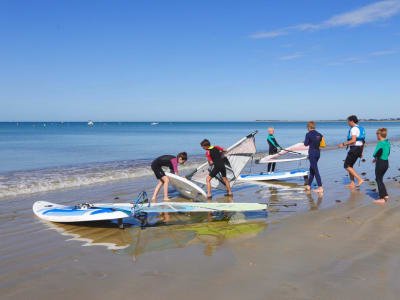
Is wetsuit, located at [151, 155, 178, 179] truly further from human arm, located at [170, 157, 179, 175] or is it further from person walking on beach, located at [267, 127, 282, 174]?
person walking on beach, located at [267, 127, 282, 174]

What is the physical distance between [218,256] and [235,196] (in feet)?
15.5

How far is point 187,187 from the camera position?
28.1ft

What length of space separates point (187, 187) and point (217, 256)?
362 centimetres

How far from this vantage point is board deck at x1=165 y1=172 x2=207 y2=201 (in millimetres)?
8211

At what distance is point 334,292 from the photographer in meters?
3.87

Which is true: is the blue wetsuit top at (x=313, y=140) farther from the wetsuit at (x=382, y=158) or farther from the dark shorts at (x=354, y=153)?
the wetsuit at (x=382, y=158)

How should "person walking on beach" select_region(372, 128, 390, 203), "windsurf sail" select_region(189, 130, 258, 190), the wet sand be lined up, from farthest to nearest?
"windsurf sail" select_region(189, 130, 258, 190) → "person walking on beach" select_region(372, 128, 390, 203) → the wet sand

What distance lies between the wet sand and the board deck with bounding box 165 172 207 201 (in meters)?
0.94

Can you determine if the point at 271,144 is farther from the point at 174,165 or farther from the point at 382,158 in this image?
the point at 174,165

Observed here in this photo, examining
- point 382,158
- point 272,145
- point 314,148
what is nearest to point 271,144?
point 272,145

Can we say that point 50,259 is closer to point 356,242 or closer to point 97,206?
point 97,206

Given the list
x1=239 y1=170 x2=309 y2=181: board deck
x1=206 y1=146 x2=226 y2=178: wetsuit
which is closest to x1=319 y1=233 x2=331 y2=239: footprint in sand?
x1=206 y1=146 x2=226 y2=178: wetsuit

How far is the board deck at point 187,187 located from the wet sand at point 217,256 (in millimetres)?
942

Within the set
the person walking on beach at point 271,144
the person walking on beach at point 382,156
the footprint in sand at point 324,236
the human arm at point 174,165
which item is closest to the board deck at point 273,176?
the person walking on beach at point 271,144
